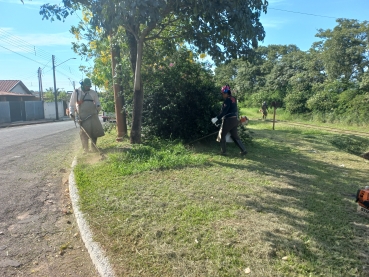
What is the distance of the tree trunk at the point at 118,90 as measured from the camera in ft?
27.9

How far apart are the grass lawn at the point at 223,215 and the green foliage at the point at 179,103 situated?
5.43 ft

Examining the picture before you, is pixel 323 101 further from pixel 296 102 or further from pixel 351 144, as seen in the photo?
pixel 351 144

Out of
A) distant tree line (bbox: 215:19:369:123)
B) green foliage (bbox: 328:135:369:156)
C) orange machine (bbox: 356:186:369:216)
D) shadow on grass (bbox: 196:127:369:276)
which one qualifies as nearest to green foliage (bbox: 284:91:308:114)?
distant tree line (bbox: 215:19:369:123)

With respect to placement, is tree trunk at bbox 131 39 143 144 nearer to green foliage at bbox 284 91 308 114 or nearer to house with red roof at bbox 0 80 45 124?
green foliage at bbox 284 91 308 114

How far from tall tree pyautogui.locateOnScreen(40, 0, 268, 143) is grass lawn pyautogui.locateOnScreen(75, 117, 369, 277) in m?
2.51

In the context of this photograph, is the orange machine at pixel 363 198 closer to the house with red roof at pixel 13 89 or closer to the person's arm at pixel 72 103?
the person's arm at pixel 72 103

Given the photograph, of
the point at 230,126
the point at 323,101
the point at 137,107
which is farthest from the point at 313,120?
the point at 137,107

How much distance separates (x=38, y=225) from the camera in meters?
3.84

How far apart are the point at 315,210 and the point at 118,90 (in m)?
6.65

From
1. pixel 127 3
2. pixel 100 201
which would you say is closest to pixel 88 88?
pixel 127 3

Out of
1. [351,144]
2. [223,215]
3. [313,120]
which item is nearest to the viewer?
[223,215]

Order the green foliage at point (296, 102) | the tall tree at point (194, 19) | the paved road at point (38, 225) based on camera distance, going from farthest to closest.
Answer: the green foliage at point (296, 102)
the tall tree at point (194, 19)
the paved road at point (38, 225)

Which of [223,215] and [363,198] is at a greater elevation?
[363,198]

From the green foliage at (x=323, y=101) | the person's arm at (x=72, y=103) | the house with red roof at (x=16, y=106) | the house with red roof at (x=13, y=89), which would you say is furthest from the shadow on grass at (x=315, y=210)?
the house with red roof at (x=13, y=89)
